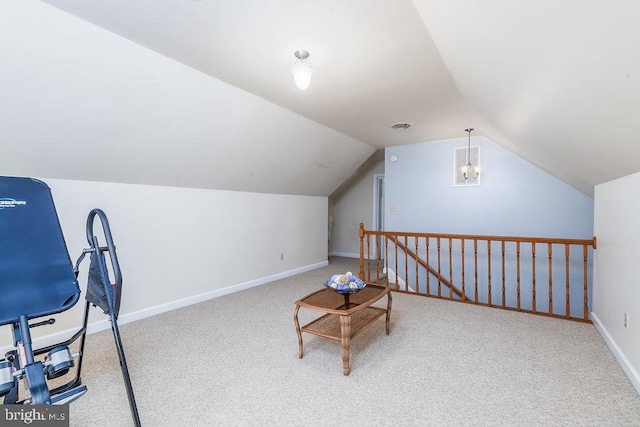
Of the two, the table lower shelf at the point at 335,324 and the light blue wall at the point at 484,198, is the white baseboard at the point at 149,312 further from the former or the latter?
the light blue wall at the point at 484,198

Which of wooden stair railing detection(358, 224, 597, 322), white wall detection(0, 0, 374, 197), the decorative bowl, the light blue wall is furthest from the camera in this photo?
the light blue wall

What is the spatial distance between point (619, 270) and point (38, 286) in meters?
3.88

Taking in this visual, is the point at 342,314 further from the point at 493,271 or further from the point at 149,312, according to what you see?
the point at 493,271

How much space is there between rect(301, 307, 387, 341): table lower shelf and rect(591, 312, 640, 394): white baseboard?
166 centimetres

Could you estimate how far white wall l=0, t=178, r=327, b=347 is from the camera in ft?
9.65

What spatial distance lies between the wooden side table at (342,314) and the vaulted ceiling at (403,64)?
1.79 meters

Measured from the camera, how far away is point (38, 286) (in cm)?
178

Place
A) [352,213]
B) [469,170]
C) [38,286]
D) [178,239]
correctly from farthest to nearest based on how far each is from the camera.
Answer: [352,213]
[469,170]
[178,239]
[38,286]

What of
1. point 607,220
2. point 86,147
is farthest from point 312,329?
point 607,220

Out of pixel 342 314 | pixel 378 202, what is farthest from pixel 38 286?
pixel 378 202

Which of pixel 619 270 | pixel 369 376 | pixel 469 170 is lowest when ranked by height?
pixel 369 376

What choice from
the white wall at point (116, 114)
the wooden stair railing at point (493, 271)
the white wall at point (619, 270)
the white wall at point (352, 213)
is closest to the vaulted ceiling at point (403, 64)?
the white wall at point (116, 114)

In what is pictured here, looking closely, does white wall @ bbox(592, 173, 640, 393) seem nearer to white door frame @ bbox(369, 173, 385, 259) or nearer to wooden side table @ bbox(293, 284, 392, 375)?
wooden side table @ bbox(293, 284, 392, 375)

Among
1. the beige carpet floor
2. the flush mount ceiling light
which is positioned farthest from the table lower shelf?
the flush mount ceiling light
